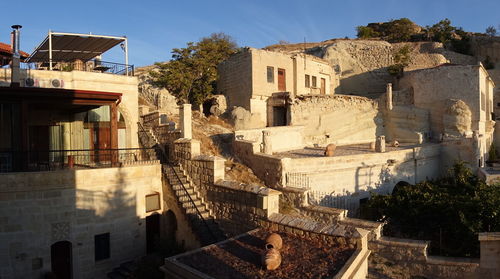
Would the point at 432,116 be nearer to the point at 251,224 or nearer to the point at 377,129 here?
the point at 377,129

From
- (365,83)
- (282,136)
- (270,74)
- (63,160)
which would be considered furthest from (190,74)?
(365,83)

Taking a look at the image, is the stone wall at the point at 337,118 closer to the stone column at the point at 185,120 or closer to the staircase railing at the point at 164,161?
the staircase railing at the point at 164,161

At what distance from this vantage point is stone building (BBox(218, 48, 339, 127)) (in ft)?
77.4

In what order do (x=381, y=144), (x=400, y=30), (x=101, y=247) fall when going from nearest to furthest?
A: (x=101, y=247) → (x=381, y=144) → (x=400, y=30)

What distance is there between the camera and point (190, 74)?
24.4 metres

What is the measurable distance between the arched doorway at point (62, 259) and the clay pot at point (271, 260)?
6903 mm

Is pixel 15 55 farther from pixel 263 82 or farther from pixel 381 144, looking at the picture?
pixel 381 144

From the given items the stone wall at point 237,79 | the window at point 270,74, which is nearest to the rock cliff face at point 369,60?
the window at point 270,74

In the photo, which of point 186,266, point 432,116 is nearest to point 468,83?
point 432,116

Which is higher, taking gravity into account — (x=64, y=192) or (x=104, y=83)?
(x=104, y=83)

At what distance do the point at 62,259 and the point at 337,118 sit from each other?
19.9 m

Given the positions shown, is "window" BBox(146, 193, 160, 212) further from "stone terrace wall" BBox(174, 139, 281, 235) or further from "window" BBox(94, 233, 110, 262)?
"window" BBox(94, 233, 110, 262)

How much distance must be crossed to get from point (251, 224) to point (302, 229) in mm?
1767

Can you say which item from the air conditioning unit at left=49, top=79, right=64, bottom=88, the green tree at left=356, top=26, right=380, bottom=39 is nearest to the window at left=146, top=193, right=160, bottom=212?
A: the air conditioning unit at left=49, top=79, right=64, bottom=88
